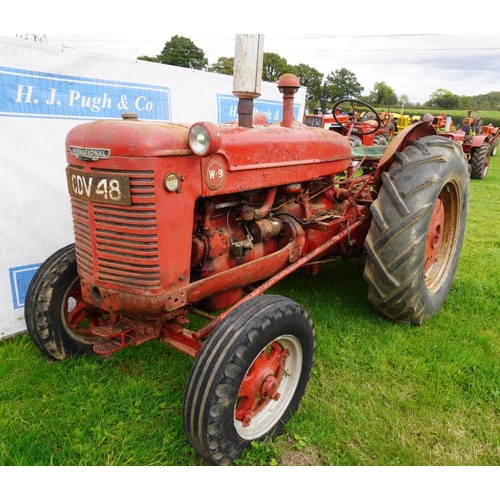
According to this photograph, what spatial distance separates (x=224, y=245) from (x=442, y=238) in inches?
94.1

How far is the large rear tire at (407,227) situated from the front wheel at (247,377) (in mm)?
935

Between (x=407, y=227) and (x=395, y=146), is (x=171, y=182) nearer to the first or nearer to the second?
(x=407, y=227)

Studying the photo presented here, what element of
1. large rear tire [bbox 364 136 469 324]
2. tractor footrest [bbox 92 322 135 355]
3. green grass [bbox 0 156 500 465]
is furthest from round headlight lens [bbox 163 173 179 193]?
large rear tire [bbox 364 136 469 324]

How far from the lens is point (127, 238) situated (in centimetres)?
210

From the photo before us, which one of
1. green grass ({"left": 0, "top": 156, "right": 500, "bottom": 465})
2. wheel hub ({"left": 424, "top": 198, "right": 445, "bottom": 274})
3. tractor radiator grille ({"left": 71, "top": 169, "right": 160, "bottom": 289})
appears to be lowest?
green grass ({"left": 0, "top": 156, "right": 500, "bottom": 465})

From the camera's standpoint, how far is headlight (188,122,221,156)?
1.96 m

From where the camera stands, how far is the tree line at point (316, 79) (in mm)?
45500

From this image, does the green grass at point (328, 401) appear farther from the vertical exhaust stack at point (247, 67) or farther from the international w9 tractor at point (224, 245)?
the vertical exhaust stack at point (247, 67)

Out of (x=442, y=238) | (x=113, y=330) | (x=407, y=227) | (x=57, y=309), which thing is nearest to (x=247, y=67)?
(x=407, y=227)

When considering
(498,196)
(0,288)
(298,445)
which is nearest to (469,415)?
(298,445)

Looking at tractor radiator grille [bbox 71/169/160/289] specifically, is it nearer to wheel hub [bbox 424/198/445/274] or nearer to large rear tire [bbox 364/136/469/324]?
large rear tire [bbox 364/136/469/324]

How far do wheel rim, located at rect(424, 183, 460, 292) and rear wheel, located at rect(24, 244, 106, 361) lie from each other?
2678mm

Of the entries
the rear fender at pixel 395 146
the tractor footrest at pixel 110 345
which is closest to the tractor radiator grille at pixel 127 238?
the tractor footrest at pixel 110 345

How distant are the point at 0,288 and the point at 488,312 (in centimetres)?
398
